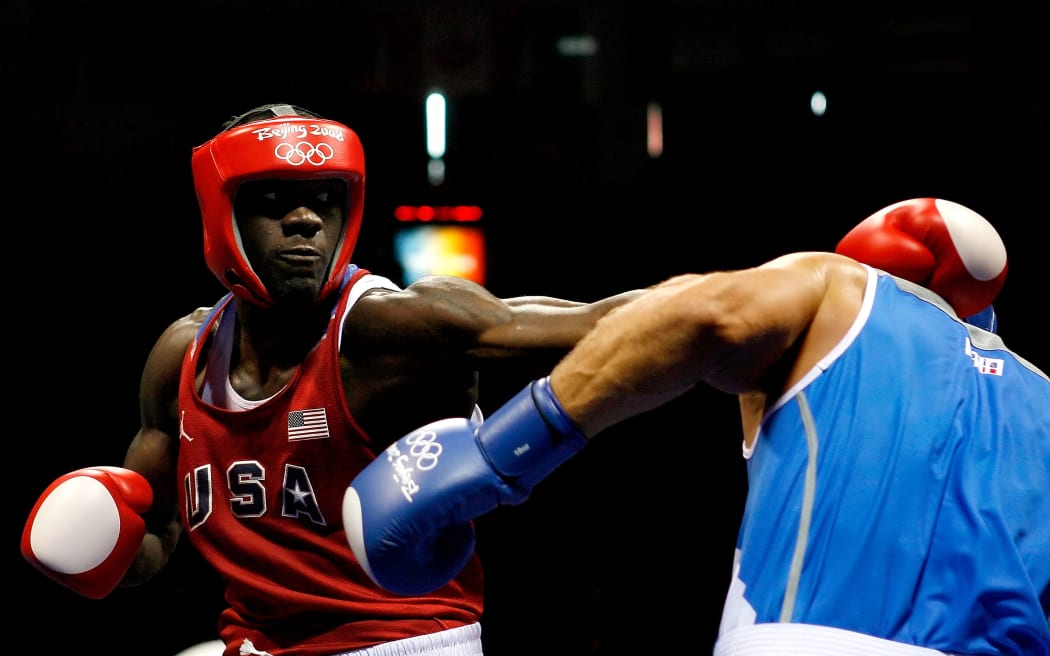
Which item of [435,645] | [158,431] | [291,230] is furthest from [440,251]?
[435,645]

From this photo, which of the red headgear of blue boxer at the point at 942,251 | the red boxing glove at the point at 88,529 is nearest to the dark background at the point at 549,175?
the red boxing glove at the point at 88,529

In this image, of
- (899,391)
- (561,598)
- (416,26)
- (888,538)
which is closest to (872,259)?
(899,391)

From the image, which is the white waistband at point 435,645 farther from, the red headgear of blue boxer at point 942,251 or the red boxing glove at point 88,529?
the red headgear of blue boxer at point 942,251

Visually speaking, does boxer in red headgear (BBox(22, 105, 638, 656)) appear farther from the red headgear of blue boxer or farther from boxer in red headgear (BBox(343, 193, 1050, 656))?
boxer in red headgear (BBox(343, 193, 1050, 656))

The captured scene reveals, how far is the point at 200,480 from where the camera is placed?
7.40 ft

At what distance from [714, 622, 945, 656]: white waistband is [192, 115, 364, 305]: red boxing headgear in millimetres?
1230

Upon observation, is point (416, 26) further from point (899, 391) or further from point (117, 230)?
point (899, 391)

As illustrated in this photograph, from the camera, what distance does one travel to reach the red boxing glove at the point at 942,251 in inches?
64.9

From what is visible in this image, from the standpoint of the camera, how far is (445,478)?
4.43ft

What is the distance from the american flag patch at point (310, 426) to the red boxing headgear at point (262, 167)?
0.84 feet

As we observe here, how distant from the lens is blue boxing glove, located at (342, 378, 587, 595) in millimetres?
1337

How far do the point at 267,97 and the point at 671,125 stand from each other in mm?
2141

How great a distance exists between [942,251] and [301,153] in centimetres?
126

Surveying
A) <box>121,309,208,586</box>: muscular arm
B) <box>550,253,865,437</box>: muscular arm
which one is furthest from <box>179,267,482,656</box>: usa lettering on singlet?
<box>550,253,865,437</box>: muscular arm
